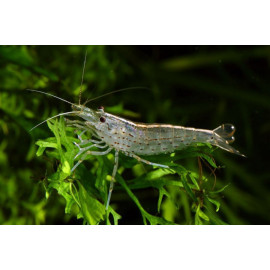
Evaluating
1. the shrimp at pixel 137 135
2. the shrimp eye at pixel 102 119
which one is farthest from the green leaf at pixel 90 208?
the shrimp eye at pixel 102 119

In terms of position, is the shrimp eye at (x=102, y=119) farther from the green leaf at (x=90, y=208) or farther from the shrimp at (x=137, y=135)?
the green leaf at (x=90, y=208)

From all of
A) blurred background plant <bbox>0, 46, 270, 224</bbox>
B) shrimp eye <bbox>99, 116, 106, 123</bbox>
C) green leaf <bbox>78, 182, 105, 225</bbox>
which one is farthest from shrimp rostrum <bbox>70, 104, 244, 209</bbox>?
green leaf <bbox>78, 182, 105, 225</bbox>

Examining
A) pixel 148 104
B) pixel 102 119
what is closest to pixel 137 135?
pixel 102 119

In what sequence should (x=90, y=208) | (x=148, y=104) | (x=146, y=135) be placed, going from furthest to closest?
(x=148, y=104)
(x=146, y=135)
(x=90, y=208)

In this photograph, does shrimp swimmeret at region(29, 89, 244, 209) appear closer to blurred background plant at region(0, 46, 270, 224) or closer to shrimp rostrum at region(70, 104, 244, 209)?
shrimp rostrum at region(70, 104, 244, 209)

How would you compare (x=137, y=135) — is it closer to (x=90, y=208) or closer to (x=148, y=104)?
(x=90, y=208)

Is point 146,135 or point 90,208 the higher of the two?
point 146,135

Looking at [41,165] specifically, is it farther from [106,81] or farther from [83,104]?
[106,81]
